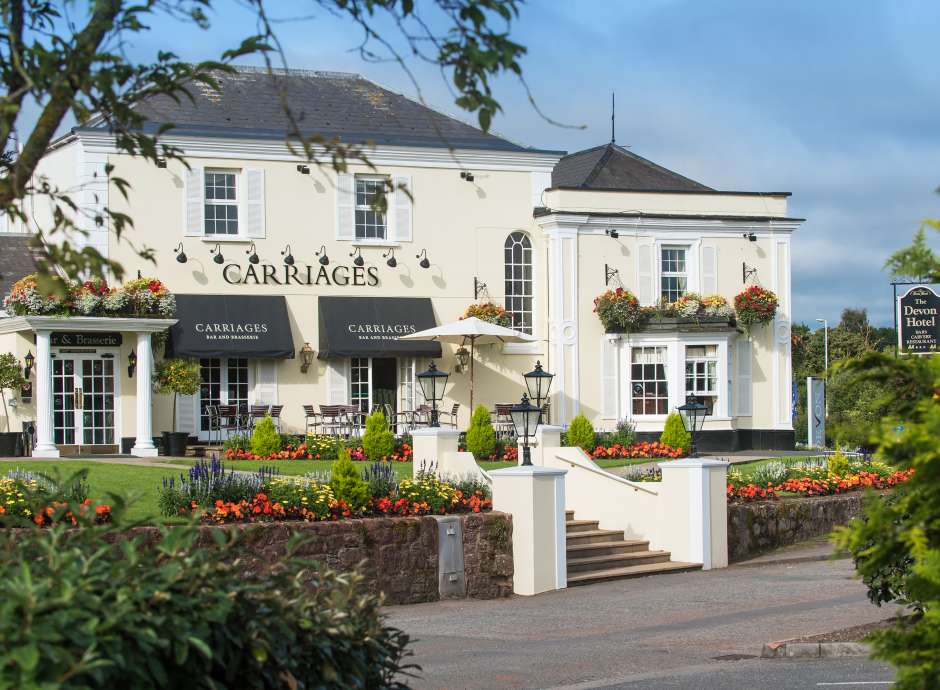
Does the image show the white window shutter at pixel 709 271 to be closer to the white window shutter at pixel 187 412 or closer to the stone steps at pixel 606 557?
the white window shutter at pixel 187 412

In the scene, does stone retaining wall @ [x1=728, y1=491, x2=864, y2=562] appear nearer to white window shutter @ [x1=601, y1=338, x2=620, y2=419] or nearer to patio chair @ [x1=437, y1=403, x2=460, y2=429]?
white window shutter @ [x1=601, y1=338, x2=620, y2=419]

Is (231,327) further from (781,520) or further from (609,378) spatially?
(781,520)

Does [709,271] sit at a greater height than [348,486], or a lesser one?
greater

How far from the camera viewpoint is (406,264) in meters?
30.8

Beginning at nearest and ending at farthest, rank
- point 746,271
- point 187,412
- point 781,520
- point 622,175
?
point 781,520
point 187,412
point 746,271
point 622,175

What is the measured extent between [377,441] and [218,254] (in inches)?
277

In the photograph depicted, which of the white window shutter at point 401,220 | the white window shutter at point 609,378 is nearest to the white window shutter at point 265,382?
the white window shutter at point 401,220

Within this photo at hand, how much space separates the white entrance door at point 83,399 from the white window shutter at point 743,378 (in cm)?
1500

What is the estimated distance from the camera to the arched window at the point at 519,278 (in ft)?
104

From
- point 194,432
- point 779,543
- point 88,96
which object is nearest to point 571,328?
point 194,432

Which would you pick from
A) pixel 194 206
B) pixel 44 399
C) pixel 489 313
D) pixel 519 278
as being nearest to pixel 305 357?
pixel 194 206

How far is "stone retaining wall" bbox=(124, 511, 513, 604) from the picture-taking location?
45.5 feet

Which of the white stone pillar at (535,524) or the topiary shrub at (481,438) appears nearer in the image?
the white stone pillar at (535,524)

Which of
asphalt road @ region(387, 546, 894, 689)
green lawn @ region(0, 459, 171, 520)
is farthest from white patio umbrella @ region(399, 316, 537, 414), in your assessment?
asphalt road @ region(387, 546, 894, 689)
